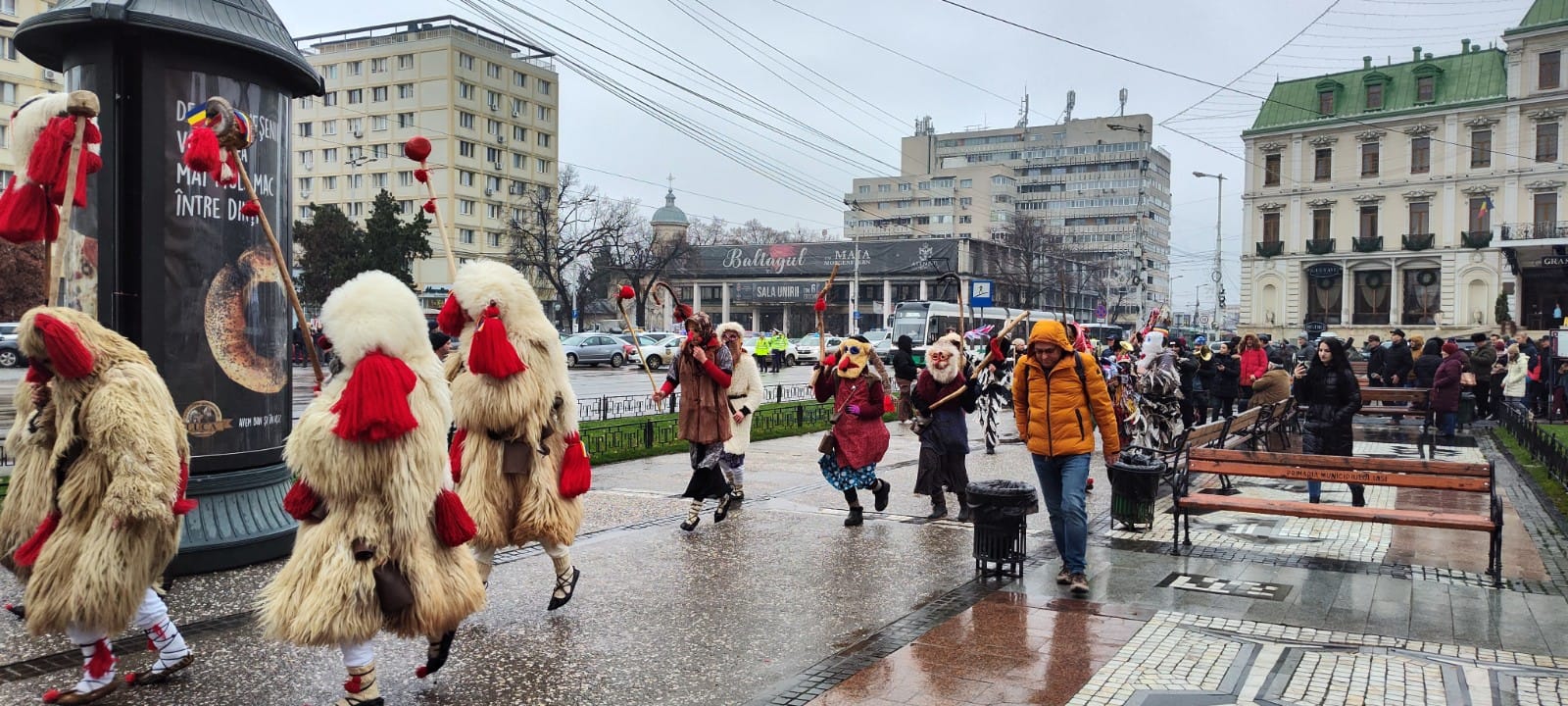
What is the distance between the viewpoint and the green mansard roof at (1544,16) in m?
46.3

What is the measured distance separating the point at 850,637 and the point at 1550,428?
16117 mm

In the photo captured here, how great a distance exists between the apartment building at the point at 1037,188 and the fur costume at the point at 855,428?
11218 cm

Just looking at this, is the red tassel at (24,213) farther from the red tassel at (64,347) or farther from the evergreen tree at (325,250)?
the evergreen tree at (325,250)

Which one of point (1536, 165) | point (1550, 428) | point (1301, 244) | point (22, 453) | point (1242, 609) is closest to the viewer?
point (22, 453)

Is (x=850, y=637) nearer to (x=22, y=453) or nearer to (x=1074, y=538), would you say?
(x=1074, y=538)

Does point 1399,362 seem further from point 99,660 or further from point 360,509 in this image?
point 99,660

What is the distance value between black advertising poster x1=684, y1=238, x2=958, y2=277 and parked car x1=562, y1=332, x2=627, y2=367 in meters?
23.3

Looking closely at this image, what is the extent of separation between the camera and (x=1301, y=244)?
189ft

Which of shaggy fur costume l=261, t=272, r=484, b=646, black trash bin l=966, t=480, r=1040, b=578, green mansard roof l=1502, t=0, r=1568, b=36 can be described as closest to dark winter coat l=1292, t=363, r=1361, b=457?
black trash bin l=966, t=480, r=1040, b=578

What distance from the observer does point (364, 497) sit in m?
4.39

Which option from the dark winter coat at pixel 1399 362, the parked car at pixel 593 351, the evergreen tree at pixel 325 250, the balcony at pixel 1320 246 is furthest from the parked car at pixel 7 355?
the balcony at pixel 1320 246

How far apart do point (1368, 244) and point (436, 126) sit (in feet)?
179

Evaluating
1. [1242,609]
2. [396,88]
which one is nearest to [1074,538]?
[1242,609]

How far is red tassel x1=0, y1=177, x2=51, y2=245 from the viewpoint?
16.9 feet
